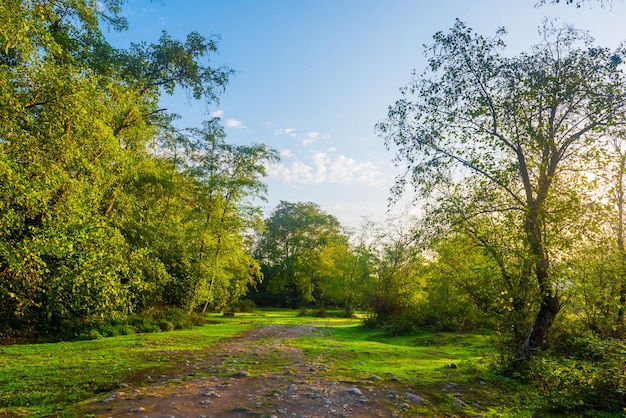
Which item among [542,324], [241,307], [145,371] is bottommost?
[241,307]

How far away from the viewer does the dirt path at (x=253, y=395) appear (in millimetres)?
5910

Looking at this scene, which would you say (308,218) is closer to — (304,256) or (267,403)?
(304,256)

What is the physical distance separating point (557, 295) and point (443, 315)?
556 inches

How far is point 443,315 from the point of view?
74.5 ft

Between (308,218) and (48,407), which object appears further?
(308,218)

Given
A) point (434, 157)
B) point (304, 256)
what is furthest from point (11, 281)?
point (304, 256)

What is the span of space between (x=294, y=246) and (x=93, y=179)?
6424cm

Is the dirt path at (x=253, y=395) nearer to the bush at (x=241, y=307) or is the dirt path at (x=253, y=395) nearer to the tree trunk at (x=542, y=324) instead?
the tree trunk at (x=542, y=324)

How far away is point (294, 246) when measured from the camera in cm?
7538

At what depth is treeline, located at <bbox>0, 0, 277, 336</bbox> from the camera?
28.9ft

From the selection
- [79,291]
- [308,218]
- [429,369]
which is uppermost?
[308,218]

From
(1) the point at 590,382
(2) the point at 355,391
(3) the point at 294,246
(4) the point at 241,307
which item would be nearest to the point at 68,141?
(2) the point at 355,391

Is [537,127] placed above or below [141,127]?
below

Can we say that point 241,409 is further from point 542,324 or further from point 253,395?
A: point 542,324
